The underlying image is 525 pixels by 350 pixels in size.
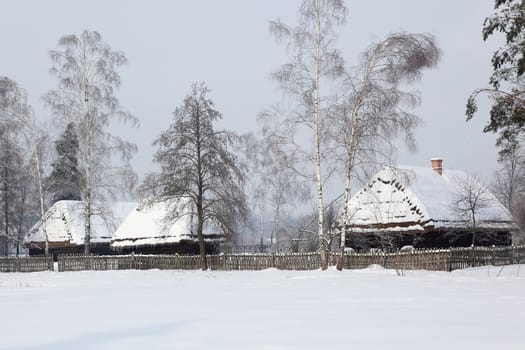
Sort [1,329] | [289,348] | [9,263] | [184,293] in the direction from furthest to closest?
[9,263], [184,293], [1,329], [289,348]

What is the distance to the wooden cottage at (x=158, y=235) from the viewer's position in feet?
118

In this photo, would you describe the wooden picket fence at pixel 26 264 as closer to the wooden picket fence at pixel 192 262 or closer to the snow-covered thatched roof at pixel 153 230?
the wooden picket fence at pixel 192 262

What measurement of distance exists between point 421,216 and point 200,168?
11.0m

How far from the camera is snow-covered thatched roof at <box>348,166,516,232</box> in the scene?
3128 cm

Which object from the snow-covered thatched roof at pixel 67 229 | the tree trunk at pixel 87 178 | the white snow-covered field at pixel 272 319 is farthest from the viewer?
the snow-covered thatched roof at pixel 67 229

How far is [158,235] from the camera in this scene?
37500 mm

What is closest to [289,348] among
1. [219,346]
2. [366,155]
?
[219,346]

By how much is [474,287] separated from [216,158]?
1631 cm

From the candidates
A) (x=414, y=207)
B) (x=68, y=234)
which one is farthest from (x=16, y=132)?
(x=414, y=207)

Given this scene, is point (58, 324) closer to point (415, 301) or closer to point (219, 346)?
point (219, 346)

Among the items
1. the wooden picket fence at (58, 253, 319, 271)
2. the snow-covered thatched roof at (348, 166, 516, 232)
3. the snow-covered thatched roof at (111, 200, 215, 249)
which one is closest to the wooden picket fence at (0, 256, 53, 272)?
the wooden picket fence at (58, 253, 319, 271)

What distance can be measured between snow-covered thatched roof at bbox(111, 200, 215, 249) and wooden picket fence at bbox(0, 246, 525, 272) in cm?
294

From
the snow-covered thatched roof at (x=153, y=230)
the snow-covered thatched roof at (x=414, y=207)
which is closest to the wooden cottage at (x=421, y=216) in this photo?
the snow-covered thatched roof at (x=414, y=207)

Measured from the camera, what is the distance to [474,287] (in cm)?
1645
